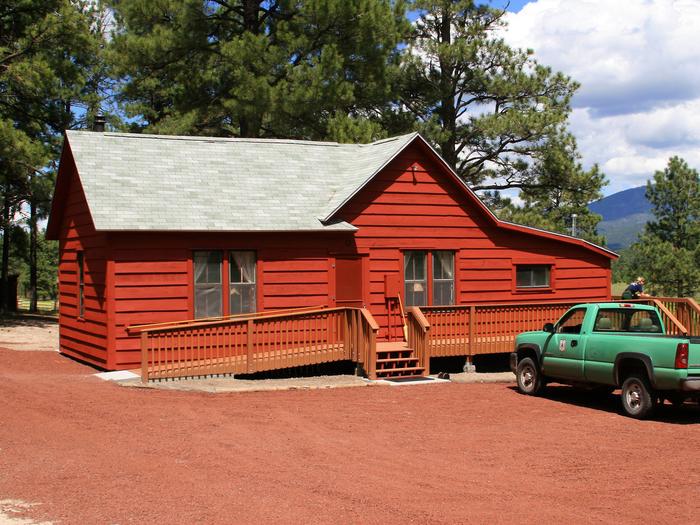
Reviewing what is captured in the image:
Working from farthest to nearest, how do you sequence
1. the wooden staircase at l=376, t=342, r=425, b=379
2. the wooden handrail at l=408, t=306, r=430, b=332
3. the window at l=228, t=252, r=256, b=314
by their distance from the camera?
1. the window at l=228, t=252, r=256, b=314
2. the wooden handrail at l=408, t=306, r=430, b=332
3. the wooden staircase at l=376, t=342, r=425, b=379

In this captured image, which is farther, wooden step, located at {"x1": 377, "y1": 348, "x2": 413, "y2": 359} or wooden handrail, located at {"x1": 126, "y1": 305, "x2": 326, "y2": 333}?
wooden step, located at {"x1": 377, "y1": 348, "x2": 413, "y2": 359}

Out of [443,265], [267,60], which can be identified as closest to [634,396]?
[443,265]

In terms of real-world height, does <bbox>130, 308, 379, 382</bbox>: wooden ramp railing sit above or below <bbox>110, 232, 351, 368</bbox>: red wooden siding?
below

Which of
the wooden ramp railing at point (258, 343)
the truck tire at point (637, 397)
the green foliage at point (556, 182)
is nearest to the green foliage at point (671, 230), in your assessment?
the green foliage at point (556, 182)

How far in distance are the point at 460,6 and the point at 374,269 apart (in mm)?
22591

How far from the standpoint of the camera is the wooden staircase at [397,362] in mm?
18578

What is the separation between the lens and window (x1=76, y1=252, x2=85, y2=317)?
68.4 ft

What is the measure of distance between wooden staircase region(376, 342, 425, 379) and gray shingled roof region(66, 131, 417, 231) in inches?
123

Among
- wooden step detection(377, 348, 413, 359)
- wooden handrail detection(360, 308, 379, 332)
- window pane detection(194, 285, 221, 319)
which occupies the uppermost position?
window pane detection(194, 285, 221, 319)

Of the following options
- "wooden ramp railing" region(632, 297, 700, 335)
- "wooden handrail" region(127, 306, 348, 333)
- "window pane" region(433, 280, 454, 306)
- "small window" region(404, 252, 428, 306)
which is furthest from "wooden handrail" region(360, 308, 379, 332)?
"wooden ramp railing" region(632, 297, 700, 335)

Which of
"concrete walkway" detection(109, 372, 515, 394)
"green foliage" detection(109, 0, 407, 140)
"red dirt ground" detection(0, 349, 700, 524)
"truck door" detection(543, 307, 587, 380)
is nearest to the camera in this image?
"red dirt ground" detection(0, 349, 700, 524)

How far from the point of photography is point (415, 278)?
850 inches

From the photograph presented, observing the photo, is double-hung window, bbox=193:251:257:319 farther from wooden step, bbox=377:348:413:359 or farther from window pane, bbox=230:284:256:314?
wooden step, bbox=377:348:413:359

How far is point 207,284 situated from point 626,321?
933 centimetres
